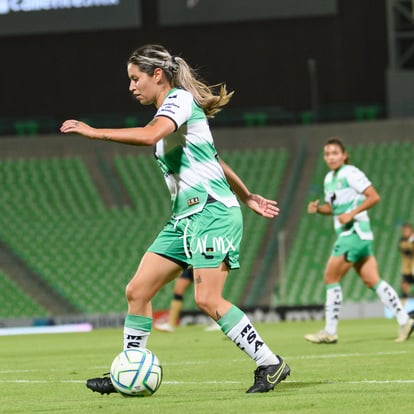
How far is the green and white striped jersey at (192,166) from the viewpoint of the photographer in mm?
7367

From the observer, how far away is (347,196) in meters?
13.2

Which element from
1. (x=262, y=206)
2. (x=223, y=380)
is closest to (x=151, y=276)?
(x=262, y=206)

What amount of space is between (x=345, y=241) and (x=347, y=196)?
0.53 m

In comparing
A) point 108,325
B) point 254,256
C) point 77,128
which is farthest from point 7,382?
point 254,256

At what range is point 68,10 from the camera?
30.5 meters

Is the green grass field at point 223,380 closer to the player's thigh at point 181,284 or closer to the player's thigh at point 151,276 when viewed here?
the player's thigh at point 151,276

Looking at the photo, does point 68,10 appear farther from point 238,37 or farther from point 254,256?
point 254,256

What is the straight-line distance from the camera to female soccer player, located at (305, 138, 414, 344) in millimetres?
13078

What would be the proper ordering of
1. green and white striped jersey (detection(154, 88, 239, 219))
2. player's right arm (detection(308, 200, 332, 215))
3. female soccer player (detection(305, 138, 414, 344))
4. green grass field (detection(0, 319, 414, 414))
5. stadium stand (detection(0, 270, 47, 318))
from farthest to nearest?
stadium stand (detection(0, 270, 47, 318)) < female soccer player (detection(305, 138, 414, 344)) < player's right arm (detection(308, 200, 332, 215)) < green and white striped jersey (detection(154, 88, 239, 219)) < green grass field (detection(0, 319, 414, 414))

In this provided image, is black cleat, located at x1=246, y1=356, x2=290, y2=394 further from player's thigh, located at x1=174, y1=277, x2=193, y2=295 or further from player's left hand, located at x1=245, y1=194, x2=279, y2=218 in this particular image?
player's thigh, located at x1=174, y1=277, x2=193, y2=295

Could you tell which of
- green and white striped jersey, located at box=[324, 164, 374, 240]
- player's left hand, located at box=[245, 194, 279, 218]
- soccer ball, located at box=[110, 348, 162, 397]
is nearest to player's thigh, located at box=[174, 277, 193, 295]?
green and white striped jersey, located at box=[324, 164, 374, 240]

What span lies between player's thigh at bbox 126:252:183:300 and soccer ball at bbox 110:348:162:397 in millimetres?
405

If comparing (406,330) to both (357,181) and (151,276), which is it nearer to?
(357,181)

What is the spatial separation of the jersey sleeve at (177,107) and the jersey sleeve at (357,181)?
19.4ft
